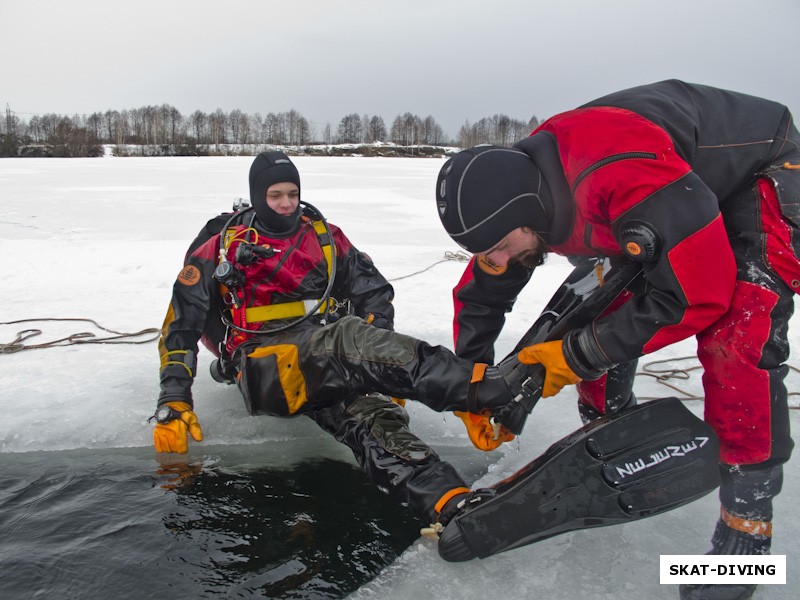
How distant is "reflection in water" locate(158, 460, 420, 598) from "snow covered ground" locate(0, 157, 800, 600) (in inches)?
4.8

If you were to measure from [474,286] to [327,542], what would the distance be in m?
0.95

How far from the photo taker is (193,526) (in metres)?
1.80

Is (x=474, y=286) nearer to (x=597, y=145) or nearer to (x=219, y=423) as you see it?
(x=597, y=145)

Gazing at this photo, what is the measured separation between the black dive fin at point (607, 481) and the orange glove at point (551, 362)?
157 mm

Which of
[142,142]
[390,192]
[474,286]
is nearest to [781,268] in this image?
[474,286]

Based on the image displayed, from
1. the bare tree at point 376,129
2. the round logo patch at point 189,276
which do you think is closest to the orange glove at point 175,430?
the round logo patch at point 189,276

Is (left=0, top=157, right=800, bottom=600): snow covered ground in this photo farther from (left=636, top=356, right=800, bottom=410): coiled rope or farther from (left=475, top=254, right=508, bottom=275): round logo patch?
(left=475, top=254, right=508, bottom=275): round logo patch

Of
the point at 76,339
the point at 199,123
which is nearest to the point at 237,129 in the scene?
the point at 199,123

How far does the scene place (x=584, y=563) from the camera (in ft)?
5.30

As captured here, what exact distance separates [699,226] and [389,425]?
1198 mm

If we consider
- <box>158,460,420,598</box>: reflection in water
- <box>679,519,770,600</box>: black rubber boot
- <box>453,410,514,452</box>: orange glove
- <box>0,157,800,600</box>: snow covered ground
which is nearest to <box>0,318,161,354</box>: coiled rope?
<box>0,157,800,600</box>: snow covered ground

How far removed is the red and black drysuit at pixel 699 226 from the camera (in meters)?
1.33

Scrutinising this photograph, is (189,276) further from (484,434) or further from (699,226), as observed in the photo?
(699,226)

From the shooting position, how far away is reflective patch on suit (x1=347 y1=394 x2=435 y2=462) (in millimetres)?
1925
